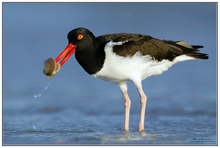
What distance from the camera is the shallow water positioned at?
898cm

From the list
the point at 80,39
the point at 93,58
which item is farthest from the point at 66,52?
the point at 93,58

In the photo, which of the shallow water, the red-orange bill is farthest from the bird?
the shallow water

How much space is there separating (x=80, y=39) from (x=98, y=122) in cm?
188

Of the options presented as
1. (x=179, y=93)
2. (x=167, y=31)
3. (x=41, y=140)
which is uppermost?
(x=167, y=31)

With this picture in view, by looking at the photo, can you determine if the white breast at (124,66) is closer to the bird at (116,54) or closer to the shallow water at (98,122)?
the bird at (116,54)

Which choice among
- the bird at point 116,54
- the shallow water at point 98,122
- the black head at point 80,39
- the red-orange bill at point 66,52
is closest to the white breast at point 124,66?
the bird at point 116,54

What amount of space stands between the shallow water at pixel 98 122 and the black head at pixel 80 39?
1.32 m

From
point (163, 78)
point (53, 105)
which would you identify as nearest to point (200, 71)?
point (163, 78)

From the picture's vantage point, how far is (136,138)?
9062mm

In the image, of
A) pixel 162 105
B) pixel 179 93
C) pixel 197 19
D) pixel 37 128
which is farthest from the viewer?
pixel 197 19

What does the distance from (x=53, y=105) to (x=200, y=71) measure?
548 cm

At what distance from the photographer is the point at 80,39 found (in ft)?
31.6

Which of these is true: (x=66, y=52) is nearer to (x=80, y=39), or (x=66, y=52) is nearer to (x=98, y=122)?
(x=80, y=39)

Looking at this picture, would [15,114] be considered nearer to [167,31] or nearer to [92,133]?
[92,133]
